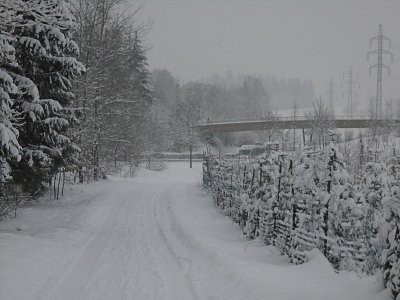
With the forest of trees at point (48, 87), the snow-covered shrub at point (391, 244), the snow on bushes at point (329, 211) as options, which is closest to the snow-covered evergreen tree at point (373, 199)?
the snow on bushes at point (329, 211)

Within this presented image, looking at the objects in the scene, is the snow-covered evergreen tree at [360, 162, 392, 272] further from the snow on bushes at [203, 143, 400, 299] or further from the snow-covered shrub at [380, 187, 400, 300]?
the snow-covered shrub at [380, 187, 400, 300]

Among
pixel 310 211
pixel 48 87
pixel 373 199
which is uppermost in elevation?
pixel 48 87

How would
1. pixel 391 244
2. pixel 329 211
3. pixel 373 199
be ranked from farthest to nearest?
1. pixel 329 211
2. pixel 373 199
3. pixel 391 244

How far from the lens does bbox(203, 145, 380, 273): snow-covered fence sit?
749cm

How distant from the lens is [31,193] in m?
16.3

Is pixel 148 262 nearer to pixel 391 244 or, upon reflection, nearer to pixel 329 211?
pixel 329 211

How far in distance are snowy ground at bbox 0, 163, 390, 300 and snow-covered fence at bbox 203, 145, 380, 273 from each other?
1.22ft

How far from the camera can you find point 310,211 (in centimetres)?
859

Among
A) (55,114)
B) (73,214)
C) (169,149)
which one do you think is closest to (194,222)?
(73,214)

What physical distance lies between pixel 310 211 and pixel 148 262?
3605 mm

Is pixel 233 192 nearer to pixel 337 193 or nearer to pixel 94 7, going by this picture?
pixel 337 193

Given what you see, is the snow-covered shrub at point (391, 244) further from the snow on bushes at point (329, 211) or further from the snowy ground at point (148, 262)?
the snowy ground at point (148, 262)

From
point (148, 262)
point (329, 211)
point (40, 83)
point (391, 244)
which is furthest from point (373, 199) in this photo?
point (40, 83)

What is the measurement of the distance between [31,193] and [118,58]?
15.8 metres
